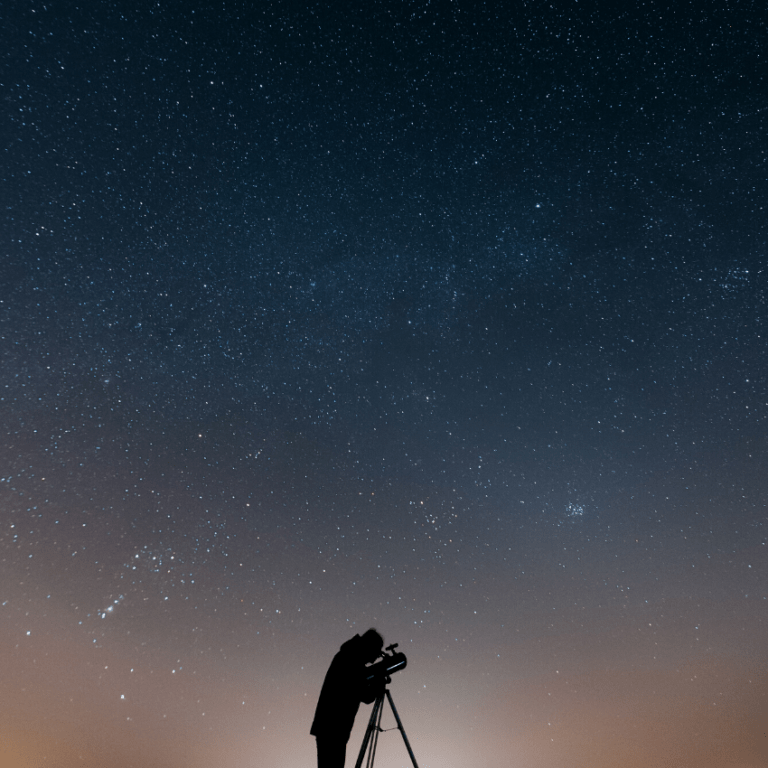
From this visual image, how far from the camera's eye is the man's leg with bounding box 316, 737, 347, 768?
4.43m

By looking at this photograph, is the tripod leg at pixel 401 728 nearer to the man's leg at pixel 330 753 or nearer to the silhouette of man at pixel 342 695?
the silhouette of man at pixel 342 695

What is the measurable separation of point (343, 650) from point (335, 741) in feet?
2.14

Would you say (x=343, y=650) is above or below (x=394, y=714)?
above

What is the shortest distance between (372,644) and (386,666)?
14.0 inches

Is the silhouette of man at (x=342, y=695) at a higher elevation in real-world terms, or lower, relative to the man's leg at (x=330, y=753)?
higher

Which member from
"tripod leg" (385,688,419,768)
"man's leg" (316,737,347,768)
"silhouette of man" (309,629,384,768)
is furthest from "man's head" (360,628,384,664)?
"man's leg" (316,737,347,768)

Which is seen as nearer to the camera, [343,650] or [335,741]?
[335,741]

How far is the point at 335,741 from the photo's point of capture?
4449 mm

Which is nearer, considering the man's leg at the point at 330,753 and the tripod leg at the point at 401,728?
the tripod leg at the point at 401,728

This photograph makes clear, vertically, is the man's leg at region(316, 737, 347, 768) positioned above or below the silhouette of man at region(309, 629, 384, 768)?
below

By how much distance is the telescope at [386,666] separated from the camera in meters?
4.96

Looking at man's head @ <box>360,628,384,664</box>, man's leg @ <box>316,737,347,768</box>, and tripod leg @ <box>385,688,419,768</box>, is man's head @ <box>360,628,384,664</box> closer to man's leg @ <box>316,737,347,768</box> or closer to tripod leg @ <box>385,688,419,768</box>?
tripod leg @ <box>385,688,419,768</box>

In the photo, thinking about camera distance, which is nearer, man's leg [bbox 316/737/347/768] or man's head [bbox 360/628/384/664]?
man's leg [bbox 316/737/347/768]

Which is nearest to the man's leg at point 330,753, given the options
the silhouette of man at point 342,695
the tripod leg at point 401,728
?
the silhouette of man at point 342,695
